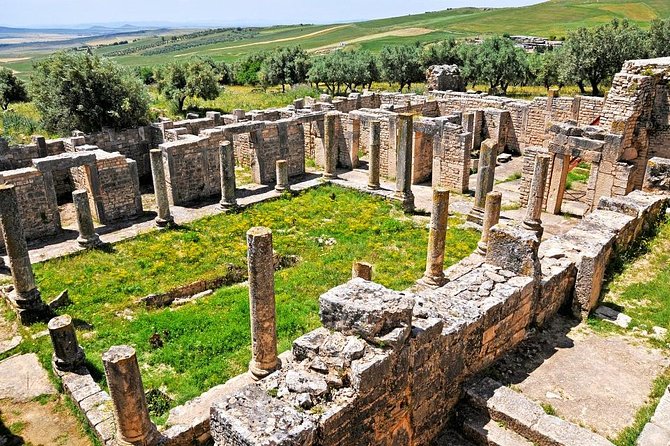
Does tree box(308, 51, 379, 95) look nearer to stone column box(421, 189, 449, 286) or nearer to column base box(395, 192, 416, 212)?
column base box(395, 192, 416, 212)

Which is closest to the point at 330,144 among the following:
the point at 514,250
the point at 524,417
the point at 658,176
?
the point at 658,176

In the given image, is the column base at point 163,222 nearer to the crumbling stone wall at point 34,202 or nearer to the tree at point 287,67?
the crumbling stone wall at point 34,202

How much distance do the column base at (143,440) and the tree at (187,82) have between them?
2993cm

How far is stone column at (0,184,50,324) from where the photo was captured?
1223cm

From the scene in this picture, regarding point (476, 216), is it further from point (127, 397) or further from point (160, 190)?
point (127, 397)

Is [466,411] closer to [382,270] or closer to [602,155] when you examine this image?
[382,270]

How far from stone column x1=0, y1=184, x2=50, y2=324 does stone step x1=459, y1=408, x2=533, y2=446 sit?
1047 cm

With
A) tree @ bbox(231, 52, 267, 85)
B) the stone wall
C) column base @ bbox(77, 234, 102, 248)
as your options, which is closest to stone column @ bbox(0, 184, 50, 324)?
column base @ bbox(77, 234, 102, 248)

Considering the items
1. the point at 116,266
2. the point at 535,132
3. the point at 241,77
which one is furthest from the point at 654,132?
the point at 241,77

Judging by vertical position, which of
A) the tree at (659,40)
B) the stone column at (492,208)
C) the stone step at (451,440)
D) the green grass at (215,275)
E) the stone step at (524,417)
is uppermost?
the tree at (659,40)

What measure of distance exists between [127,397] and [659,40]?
44500mm

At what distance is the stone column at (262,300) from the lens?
30.4 ft

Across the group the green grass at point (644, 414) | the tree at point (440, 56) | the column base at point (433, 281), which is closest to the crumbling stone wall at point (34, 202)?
the column base at point (433, 281)

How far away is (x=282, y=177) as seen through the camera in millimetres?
21297
